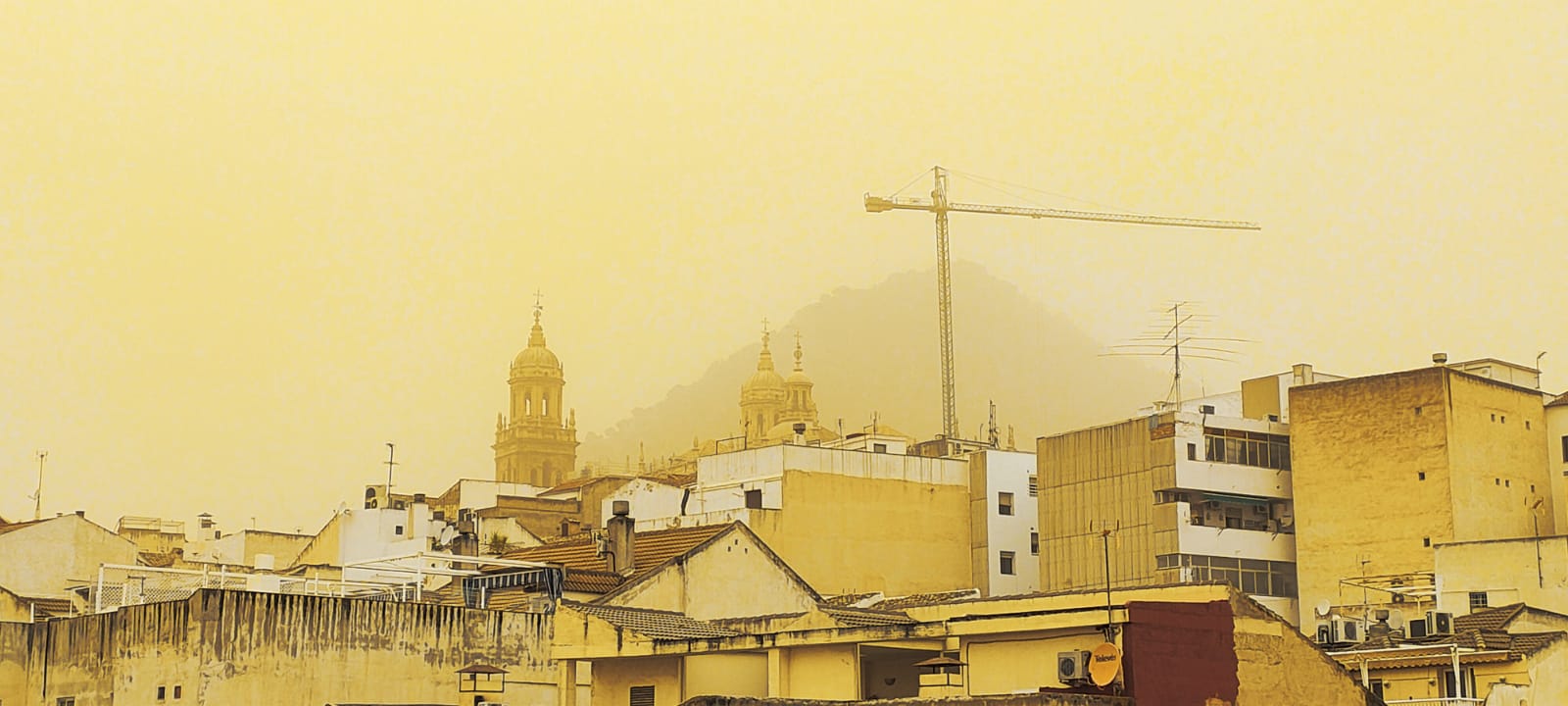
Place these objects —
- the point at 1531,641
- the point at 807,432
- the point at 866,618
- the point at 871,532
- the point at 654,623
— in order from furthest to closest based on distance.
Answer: the point at 807,432, the point at 871,532, the point at 1531,641, the point at 654,623, the point at 866,618

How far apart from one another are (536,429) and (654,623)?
13877 centimetres

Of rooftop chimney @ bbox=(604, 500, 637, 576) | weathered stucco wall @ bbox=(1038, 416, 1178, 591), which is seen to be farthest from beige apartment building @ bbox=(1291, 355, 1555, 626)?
rooftop chimney @ bbox=(604, 500, 637, 576)

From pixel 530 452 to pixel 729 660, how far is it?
142895 mm

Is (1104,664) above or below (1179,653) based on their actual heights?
below

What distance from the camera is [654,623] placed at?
41000 millimetres

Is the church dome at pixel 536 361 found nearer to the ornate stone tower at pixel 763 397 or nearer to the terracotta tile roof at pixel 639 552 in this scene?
the ornate stone tower at pixel 763 397

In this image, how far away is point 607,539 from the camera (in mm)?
53156

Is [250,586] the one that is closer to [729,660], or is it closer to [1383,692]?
[729,660]

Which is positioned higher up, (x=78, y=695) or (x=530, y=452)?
(x=530, y=452)

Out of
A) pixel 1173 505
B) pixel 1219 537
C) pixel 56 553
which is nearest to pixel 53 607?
pixel 56 553

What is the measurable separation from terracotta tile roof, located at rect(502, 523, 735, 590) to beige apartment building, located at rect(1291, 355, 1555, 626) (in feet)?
85.1

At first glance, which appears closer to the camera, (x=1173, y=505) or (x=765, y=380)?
(x=1173, y=505)

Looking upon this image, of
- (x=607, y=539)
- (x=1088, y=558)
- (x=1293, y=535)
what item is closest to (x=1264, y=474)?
(x=1293, y=535)

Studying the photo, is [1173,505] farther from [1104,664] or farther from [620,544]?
[1104,664]
